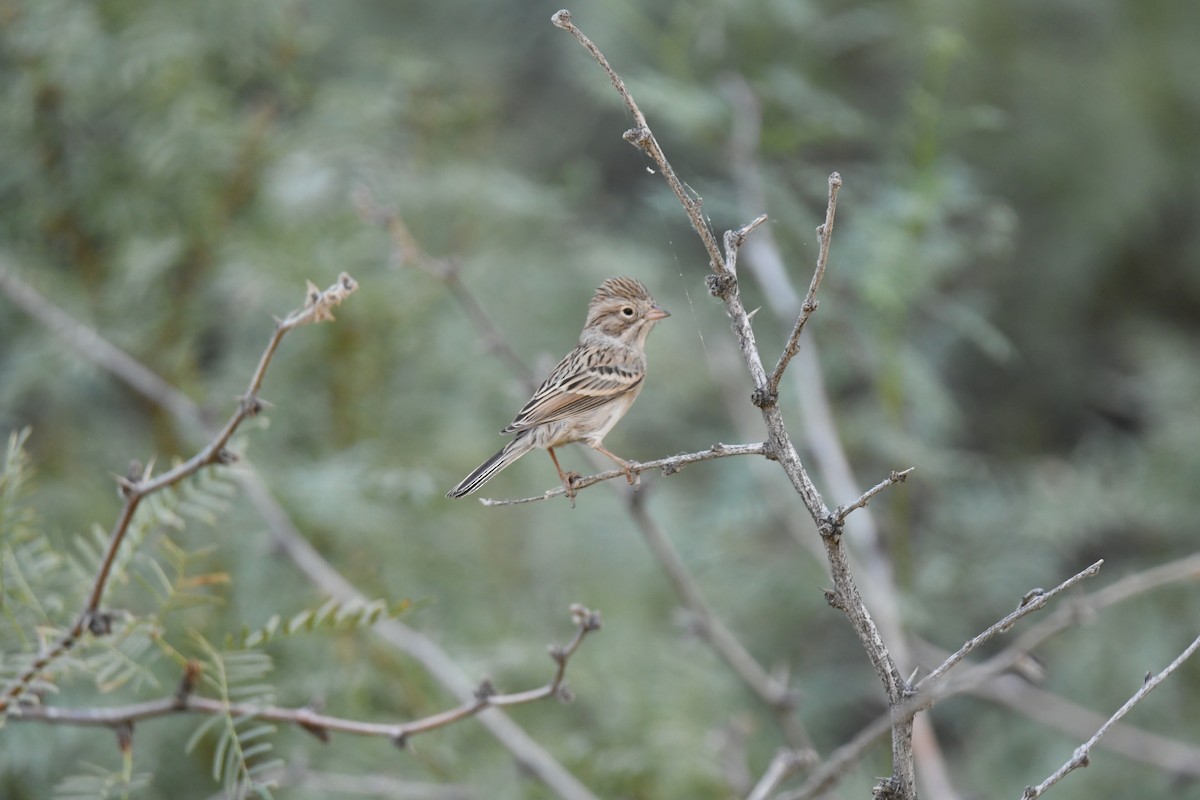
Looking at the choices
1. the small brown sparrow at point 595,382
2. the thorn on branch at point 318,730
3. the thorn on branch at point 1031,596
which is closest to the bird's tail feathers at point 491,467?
the small brown sparrow at point 595,382

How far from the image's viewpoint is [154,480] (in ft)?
5.43

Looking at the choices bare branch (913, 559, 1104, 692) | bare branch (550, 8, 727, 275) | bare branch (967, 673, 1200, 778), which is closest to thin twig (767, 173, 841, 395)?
bare branch (550, 8, 727, 275)

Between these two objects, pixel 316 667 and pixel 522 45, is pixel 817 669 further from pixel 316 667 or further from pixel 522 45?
pixel 522 45

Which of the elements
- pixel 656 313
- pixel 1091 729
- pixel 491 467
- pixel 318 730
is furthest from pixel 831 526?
pixel 1091 729

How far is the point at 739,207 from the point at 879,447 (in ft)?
3.11

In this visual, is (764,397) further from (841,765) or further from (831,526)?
(841,765)

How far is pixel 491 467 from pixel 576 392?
10.7 inches

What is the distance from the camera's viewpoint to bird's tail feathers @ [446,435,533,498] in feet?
5.57

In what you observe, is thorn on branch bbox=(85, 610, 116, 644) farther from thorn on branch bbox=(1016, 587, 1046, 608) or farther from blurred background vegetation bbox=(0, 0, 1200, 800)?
thorn on branch bbox=(1016, 587, 1046, 608)

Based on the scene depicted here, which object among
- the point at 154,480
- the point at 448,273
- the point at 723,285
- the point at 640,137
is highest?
the point at 448,273

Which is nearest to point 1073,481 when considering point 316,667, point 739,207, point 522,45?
point 739,207

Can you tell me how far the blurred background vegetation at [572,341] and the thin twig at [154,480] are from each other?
275mm

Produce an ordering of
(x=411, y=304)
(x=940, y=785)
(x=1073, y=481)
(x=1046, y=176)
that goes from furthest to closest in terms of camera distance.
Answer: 1. (x=1046, y=176)
2. (x=1073, y=481)
3. (x=411, y=304)
4. (x=940, y=785)

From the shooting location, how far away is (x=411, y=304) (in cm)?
375
